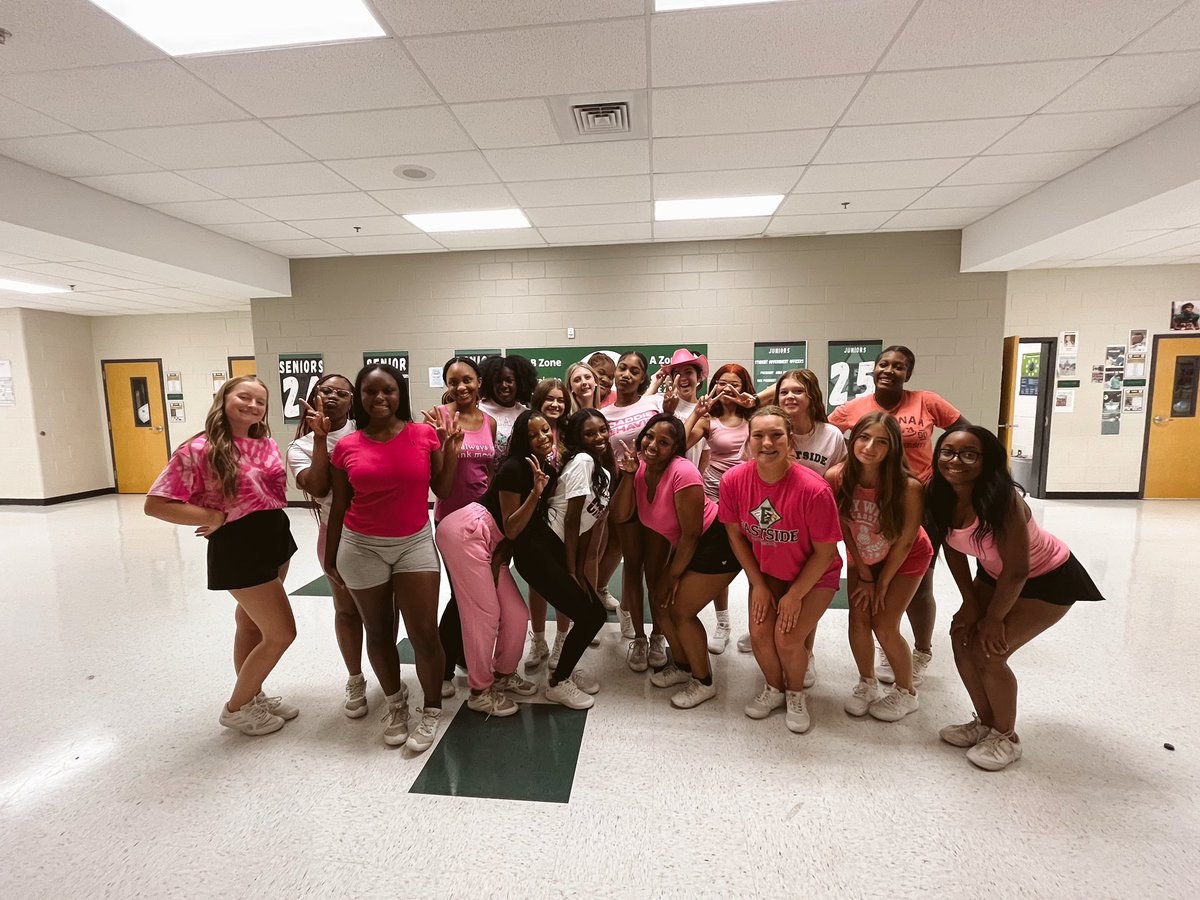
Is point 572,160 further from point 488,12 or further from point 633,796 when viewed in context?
point 633,796

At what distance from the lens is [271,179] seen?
370 cm

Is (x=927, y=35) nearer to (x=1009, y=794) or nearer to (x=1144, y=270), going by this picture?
(x=1009, y=794)

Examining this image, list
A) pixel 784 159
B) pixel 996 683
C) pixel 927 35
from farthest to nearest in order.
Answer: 1. pixel 784 159
2. pixel 927 35
3. pixel 996 683

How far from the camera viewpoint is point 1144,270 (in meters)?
6.07

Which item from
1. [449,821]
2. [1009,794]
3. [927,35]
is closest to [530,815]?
[449,821]

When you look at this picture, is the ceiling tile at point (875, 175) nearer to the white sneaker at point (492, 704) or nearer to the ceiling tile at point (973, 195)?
the ceiling tile at point (973, 195)

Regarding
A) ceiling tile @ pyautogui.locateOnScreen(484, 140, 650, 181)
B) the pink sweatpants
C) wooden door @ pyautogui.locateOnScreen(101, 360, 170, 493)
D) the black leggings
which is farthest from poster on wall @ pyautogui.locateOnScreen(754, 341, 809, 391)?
wooden door @ pyautogui.locateOnScreen(101, 360, 170, 493)

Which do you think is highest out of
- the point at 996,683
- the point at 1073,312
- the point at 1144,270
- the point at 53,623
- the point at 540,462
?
the point at 1144,270

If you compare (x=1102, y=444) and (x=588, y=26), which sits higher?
(x=588, y=26)

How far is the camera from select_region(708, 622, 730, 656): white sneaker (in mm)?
2908

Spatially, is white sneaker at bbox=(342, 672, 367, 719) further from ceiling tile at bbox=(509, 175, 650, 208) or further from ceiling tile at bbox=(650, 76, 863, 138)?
ceiling tile at bbox=(509, 175, 650, 208)

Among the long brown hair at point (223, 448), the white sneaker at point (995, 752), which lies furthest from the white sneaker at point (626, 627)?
the long brown hair at point (223, 448)

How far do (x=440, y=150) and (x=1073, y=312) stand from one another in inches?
283

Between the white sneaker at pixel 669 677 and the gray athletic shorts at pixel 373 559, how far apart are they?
1219mm
